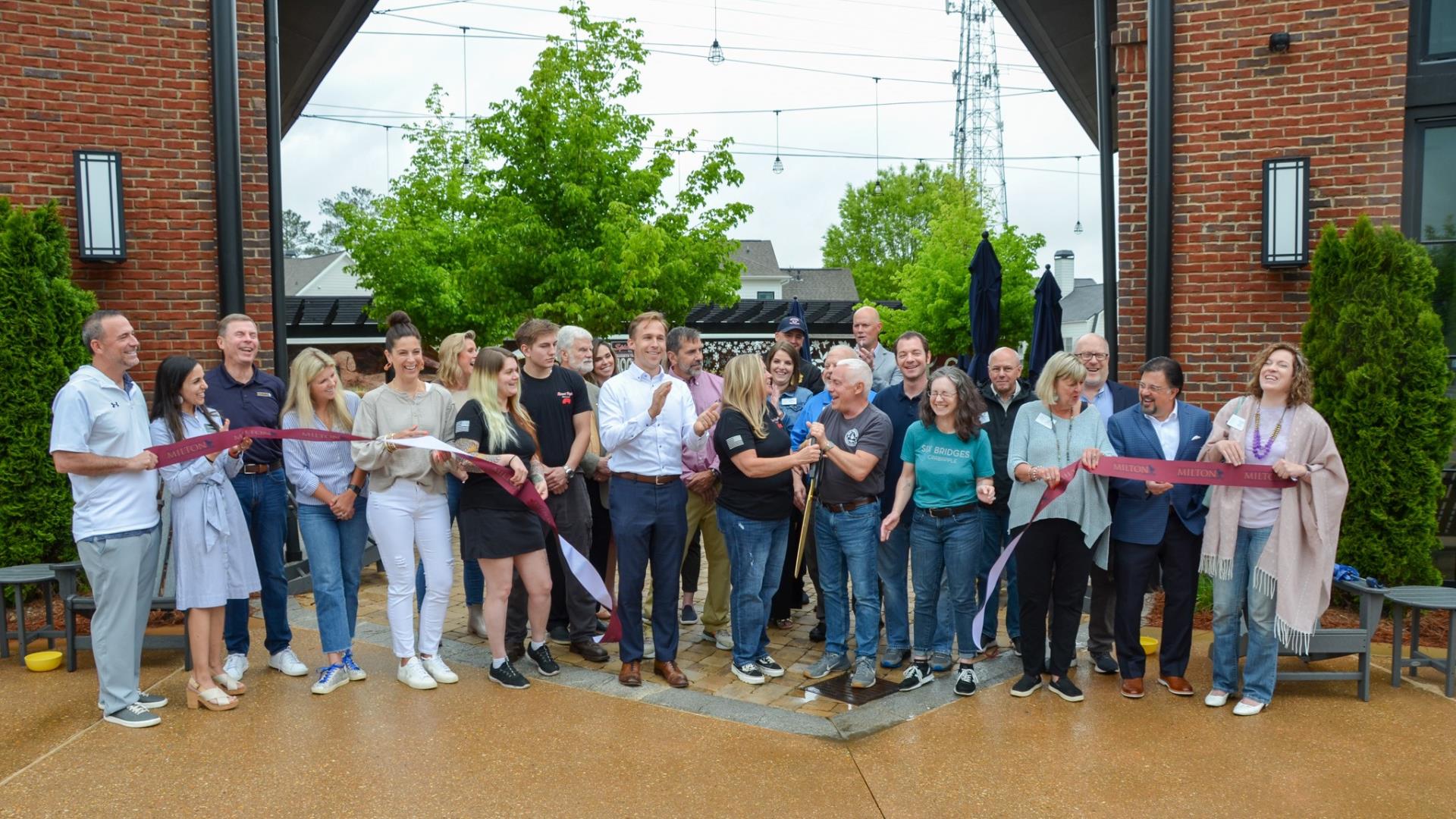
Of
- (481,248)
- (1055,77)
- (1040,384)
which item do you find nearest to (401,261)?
(481,248)

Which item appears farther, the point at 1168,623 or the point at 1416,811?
the point at 1168,623

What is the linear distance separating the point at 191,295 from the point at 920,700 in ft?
20.0

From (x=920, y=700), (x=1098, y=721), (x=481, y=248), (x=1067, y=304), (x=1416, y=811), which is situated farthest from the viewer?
(x=1067, y=304)

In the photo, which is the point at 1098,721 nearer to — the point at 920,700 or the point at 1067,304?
the point at 920,700

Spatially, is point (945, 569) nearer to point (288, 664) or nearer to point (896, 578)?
point (896, 578)

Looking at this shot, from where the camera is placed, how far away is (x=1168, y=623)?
5543 millimetres

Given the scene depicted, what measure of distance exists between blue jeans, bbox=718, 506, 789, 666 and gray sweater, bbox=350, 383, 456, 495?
1676mm

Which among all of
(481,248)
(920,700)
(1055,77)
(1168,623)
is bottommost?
(920,700)

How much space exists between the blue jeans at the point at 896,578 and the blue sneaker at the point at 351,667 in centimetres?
310

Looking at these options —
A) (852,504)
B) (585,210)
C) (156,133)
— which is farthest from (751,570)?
(585,210)

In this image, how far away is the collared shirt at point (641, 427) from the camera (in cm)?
562

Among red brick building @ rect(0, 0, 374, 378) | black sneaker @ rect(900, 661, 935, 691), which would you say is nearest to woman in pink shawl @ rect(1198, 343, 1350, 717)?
black sneaker @ rect(900, 661, 935, 691)

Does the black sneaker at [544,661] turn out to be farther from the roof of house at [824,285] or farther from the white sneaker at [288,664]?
the roof of house at [824,285]

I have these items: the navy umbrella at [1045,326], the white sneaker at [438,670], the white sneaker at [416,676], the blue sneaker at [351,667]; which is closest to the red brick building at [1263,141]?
the navy umbrella at [1045,326]
